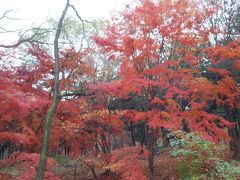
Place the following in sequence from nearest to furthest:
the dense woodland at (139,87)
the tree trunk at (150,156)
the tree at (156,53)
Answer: the dense woodland at (139,87) < the tree at (156,53) < the tree trunk at (150,156)

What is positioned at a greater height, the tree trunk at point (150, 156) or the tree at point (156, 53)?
the tree at point (156, 53)

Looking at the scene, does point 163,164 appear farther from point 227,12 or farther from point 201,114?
point 227,12

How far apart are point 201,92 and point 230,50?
2601mm

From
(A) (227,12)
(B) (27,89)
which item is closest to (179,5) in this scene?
(A) (227,12)

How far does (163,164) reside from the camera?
18.1 meters

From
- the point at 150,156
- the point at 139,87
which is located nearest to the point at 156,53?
the point at 139,87

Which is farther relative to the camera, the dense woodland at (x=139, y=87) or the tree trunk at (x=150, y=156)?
the tree trunk at (x=150, y=156)

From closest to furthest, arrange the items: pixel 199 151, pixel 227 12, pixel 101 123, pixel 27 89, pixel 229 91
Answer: pixel 199 151, pixel 27 89, pixel 229 91, pixel 227 12, pixel 101 123

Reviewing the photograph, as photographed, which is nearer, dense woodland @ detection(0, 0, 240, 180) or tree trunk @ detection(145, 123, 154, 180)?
dense woodland @ detection(0, 0, 240, 180)

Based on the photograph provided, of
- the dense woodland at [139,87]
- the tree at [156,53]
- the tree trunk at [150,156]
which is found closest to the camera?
the dense woodland at [139,87]

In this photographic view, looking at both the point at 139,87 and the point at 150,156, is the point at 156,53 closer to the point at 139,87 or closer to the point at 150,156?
the point at 139,87

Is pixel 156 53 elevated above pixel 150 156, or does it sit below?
above

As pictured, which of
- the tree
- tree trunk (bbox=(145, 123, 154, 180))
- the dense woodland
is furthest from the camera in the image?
tree trunk (bbox=(145, 123, 154, 180))

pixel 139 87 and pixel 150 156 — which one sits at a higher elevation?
pixel 139 87
